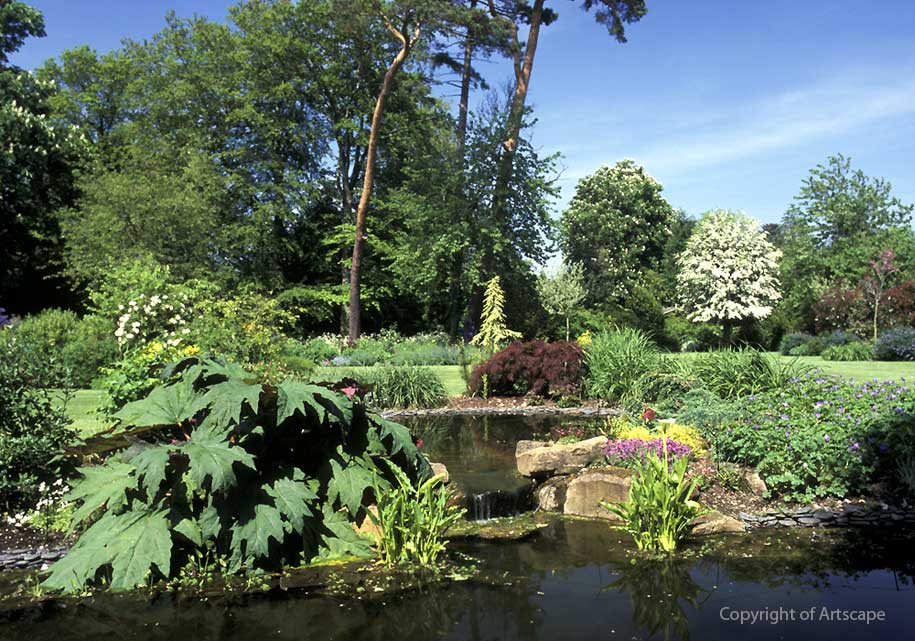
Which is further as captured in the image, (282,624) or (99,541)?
(99,541)

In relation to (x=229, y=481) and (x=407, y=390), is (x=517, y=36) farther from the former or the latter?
(x=229, y=481)

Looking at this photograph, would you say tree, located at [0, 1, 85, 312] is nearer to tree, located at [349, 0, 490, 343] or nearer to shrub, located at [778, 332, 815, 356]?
tree, located at [349, 0, 490, 343]

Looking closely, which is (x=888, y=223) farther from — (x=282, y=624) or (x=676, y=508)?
(x=282, y=624)

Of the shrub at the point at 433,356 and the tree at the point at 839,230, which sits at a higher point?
the tree at the point at 839,230

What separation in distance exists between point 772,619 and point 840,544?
1.73m

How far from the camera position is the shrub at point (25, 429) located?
5.10 metres

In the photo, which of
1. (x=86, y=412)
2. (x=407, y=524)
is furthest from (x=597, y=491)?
(x=86, y=412)

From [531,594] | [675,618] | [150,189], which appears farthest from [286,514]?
[150,189]

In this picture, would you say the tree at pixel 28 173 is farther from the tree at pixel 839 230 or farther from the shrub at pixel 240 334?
the tree at pixel 839 230

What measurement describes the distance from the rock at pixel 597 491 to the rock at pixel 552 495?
10 cm

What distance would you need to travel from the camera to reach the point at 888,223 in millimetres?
34750

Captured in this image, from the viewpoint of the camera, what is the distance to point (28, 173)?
24.9 meters

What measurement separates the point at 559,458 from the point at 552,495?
0.66 meters

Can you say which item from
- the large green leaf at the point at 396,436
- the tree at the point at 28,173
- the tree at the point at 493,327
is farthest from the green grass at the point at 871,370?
the tree at the point at 28,173
